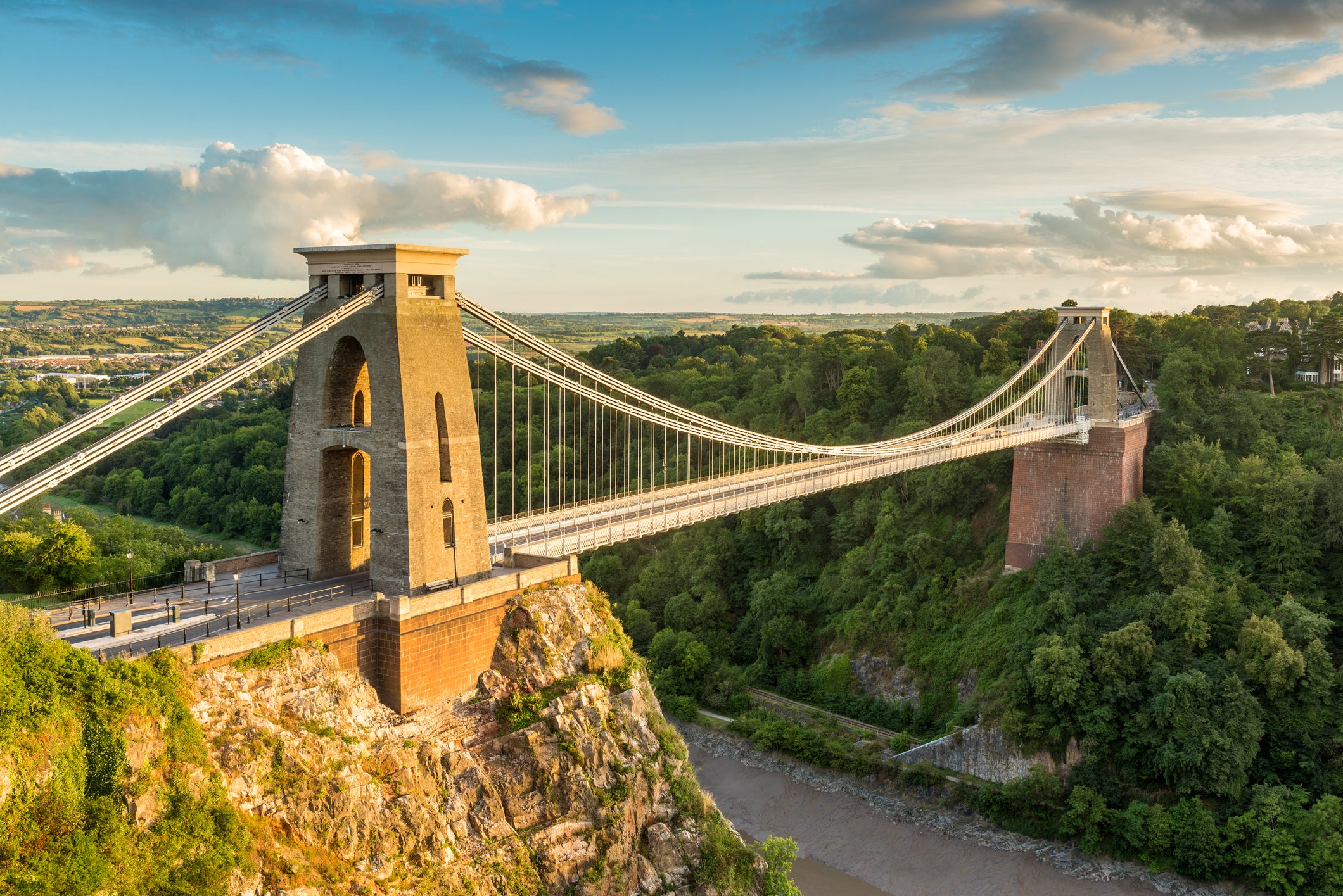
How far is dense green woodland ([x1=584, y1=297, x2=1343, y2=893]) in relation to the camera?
28391 mm

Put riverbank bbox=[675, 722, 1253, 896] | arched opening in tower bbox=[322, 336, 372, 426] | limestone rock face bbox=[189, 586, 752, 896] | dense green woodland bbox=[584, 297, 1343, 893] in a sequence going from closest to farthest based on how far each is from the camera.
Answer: limestone rock face bbox=[189, 586, 752, 896] < arched opening in tower bbox=[322, 336, 372, 426] < riverbank bbox=[675, 722, 1253, 896] < dense green woodland bbox=[584, 297, 1343, 893]

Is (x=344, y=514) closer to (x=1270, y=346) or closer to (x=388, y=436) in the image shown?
(x=388, y=436)

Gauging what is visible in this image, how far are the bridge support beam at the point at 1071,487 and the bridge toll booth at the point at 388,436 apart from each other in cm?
2361

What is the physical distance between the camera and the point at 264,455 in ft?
145

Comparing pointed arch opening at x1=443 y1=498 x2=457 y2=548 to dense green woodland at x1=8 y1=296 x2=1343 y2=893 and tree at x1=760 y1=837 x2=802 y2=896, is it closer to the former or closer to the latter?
dense green woodland at x1=8 y1=296 x2=1343 y2=893

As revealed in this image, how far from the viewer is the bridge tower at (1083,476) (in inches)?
1449

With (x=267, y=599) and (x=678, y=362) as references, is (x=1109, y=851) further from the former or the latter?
(x=678, y=362)

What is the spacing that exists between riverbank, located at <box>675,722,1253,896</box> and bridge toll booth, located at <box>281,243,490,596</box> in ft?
51.3

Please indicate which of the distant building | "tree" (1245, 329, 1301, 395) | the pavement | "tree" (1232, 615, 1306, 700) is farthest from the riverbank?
the distant building

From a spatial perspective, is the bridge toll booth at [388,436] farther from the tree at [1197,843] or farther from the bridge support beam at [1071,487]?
the bridge support beam at [1071,487]

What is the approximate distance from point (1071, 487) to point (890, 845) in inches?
579

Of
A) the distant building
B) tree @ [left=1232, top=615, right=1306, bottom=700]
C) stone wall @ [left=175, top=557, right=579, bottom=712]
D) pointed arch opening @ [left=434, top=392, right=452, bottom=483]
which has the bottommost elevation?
tree @ [left=1232, top=615, right=1306, bottom=700]

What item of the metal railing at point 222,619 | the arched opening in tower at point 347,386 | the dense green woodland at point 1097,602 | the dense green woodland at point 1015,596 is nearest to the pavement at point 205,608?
the metal railing at point 222,619

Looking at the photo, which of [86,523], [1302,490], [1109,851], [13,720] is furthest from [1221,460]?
[86,523]
